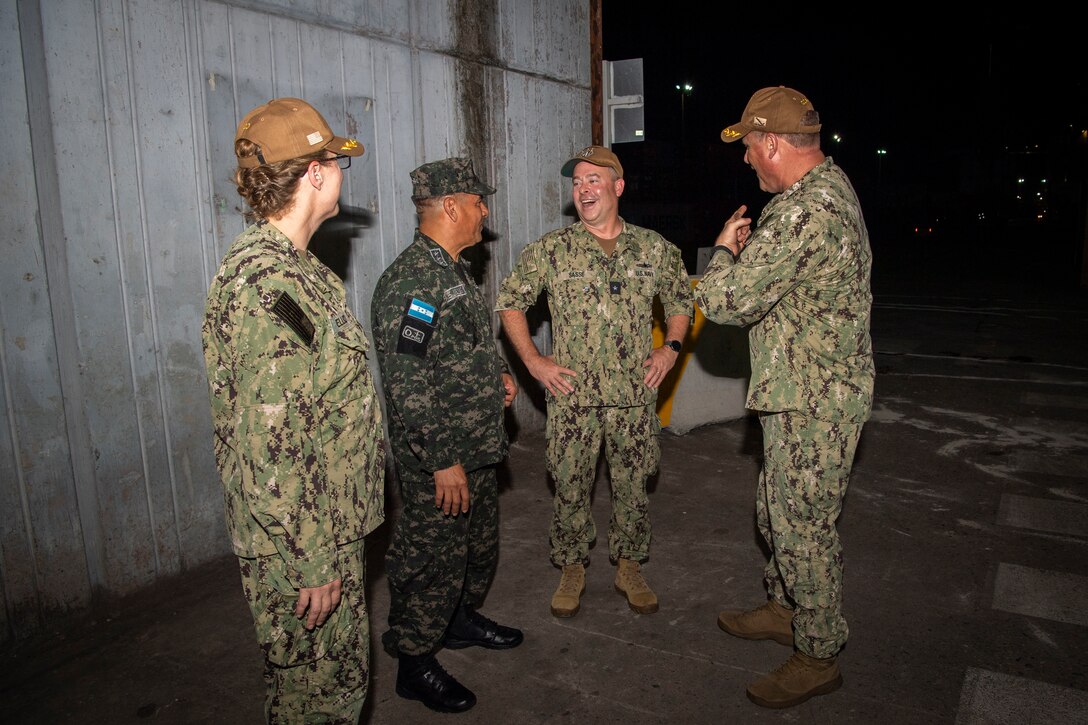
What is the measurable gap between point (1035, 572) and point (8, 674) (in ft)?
16.2

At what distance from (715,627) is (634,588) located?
42cm

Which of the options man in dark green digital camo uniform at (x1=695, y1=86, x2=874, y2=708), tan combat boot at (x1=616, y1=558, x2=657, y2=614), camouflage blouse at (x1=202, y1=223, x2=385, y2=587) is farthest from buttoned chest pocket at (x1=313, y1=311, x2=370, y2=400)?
tan combat boot at (x1=616, y1=558, x2=657, y2=614)

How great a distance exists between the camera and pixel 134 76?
133 inches

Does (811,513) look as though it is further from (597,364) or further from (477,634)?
(477,634)

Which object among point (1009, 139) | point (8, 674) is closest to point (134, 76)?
point (8, 674)

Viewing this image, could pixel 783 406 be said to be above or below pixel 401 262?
below

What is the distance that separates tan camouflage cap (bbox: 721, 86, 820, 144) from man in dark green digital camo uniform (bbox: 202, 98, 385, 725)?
1550 mm

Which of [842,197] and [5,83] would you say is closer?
[842,197]

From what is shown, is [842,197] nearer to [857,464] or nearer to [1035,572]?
[1035,572]

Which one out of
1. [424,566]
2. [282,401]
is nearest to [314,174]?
[282,401]

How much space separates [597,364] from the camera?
3.54m

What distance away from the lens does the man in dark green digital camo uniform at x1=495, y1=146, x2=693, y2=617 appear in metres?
3.55

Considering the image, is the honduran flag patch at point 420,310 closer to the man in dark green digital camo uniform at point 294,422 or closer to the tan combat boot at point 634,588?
the man in dark green digital camo uniform at point 294,422

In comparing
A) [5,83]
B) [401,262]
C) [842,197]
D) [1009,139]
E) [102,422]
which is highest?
[1009,139]
